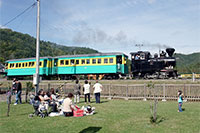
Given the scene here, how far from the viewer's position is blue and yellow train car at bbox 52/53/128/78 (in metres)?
25.2

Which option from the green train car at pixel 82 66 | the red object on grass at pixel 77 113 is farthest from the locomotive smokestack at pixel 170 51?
the red object on grass at pixel 77 113

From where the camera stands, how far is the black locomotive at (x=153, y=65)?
24.8 meters

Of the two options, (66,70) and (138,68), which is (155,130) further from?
(66,70)

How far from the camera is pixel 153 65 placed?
25344 millimetres

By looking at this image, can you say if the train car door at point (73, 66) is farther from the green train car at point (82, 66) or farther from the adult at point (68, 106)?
the adult at point (68, 106)

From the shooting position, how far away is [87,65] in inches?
1035

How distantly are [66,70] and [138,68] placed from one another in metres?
9.88

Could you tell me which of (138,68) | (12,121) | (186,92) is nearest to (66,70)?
(138,68)

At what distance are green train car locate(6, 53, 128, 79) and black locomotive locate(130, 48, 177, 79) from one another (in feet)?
4.67

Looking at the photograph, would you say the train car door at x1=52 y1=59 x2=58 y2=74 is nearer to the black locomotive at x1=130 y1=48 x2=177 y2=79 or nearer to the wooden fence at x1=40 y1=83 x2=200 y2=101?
the black locomotive at x1=130 y1=48 x2=177 y2=79

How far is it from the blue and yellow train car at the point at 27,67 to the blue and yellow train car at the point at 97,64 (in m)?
3.05

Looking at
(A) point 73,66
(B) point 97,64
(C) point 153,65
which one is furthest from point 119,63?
→ (A) point 73,66

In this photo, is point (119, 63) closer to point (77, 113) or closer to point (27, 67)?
point (27, 67)

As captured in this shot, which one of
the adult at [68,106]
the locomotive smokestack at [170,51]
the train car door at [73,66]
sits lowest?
the adult at [68,106]
